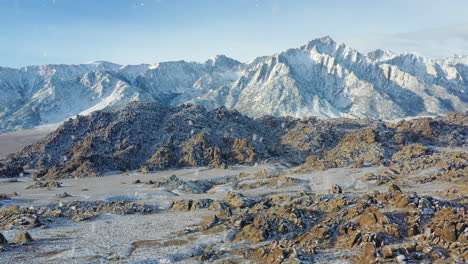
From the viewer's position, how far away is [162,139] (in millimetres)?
70000

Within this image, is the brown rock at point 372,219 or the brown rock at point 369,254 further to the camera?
the brown rock at point 372,219

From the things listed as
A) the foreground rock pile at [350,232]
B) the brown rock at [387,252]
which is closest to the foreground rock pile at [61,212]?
the foreground rock pile at [350,232]

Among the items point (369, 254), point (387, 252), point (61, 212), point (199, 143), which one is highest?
point (199, 143)

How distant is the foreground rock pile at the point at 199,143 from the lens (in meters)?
59.4

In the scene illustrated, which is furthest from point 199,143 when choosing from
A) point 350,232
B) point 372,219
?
point 350,232

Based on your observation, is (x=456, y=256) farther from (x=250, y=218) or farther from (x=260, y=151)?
(x=260, y=151)

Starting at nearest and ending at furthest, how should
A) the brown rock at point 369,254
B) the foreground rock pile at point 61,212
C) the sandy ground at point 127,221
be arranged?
the brown rock at point 369,254 → the sandy ground at point 127,221 → the foreground rock pile at point 61,212

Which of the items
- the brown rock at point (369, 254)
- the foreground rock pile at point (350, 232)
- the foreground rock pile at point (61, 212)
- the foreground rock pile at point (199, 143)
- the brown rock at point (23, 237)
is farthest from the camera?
the foreground rock pile at point (199, 143)

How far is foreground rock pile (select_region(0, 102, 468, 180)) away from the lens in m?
59.4

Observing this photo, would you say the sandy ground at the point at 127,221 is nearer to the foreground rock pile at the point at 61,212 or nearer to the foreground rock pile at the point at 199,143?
the foreground rock pile at the point at 61,212

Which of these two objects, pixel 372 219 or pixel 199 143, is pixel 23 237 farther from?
pixel 199 143

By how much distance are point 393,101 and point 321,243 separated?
192m

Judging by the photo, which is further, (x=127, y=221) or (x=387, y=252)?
(x=127, y=221)

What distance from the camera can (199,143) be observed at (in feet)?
220
